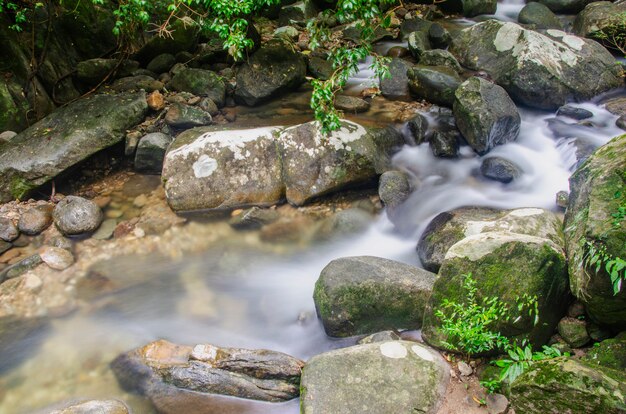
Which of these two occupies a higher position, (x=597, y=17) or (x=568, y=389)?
(x=597, y=17)

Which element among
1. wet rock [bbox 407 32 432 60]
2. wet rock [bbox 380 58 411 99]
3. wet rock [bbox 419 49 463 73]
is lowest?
wet rock [bbox 380 58 411 99]

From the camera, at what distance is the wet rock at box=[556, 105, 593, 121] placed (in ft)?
21.5

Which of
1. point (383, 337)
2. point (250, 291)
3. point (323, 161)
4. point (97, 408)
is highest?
point (323, 161)

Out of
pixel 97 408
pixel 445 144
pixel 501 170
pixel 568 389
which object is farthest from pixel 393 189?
pixel 97 408

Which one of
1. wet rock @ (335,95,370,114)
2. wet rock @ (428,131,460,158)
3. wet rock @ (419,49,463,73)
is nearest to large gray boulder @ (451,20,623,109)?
wet rock @ (419,49,463,73)

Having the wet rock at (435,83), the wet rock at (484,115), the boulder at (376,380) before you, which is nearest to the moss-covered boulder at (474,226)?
the wet rock at (484,115)

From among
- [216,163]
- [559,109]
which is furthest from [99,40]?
[559,109]

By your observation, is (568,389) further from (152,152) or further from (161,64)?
(161,64)

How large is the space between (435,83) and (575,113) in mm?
2078

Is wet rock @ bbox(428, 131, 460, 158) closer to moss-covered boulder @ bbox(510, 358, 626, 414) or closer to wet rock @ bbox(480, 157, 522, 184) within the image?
wet rock @ bbox(480, 157, 522, 184)

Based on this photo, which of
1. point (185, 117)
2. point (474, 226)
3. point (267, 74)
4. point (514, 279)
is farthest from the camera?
point (267, 74)

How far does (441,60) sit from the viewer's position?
7.57m

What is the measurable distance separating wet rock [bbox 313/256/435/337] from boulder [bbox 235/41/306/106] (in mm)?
4330

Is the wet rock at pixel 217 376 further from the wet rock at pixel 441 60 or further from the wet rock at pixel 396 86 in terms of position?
the wet rock at pixel 441 60
